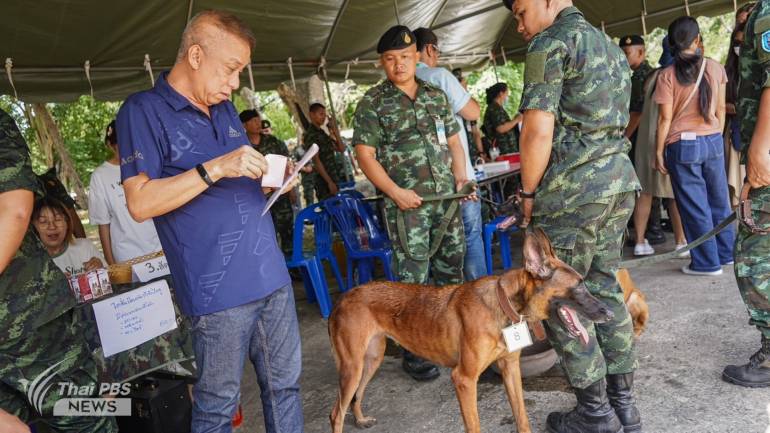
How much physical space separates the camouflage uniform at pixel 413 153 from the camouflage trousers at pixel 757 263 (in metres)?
1.61

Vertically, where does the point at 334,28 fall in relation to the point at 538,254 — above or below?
above

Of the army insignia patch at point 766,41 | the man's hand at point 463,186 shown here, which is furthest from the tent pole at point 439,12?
the army insignia patch at point 766,41

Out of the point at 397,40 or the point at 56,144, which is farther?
the point at 56,144

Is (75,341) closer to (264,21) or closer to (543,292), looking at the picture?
(543,292)

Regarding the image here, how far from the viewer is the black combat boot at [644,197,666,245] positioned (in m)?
6.38

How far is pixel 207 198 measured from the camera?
A: 1.99 metres

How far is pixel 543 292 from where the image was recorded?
249cm

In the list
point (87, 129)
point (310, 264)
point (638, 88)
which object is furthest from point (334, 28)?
point (87, 129)

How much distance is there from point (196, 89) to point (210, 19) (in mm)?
248

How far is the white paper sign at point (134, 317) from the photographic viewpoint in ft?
9.70

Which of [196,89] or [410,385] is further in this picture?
[410,385]

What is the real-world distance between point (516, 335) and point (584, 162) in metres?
0.85

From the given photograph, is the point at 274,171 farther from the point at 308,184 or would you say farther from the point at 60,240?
the point at 308,184

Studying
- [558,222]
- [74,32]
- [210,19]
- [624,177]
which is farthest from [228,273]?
[74,32]
